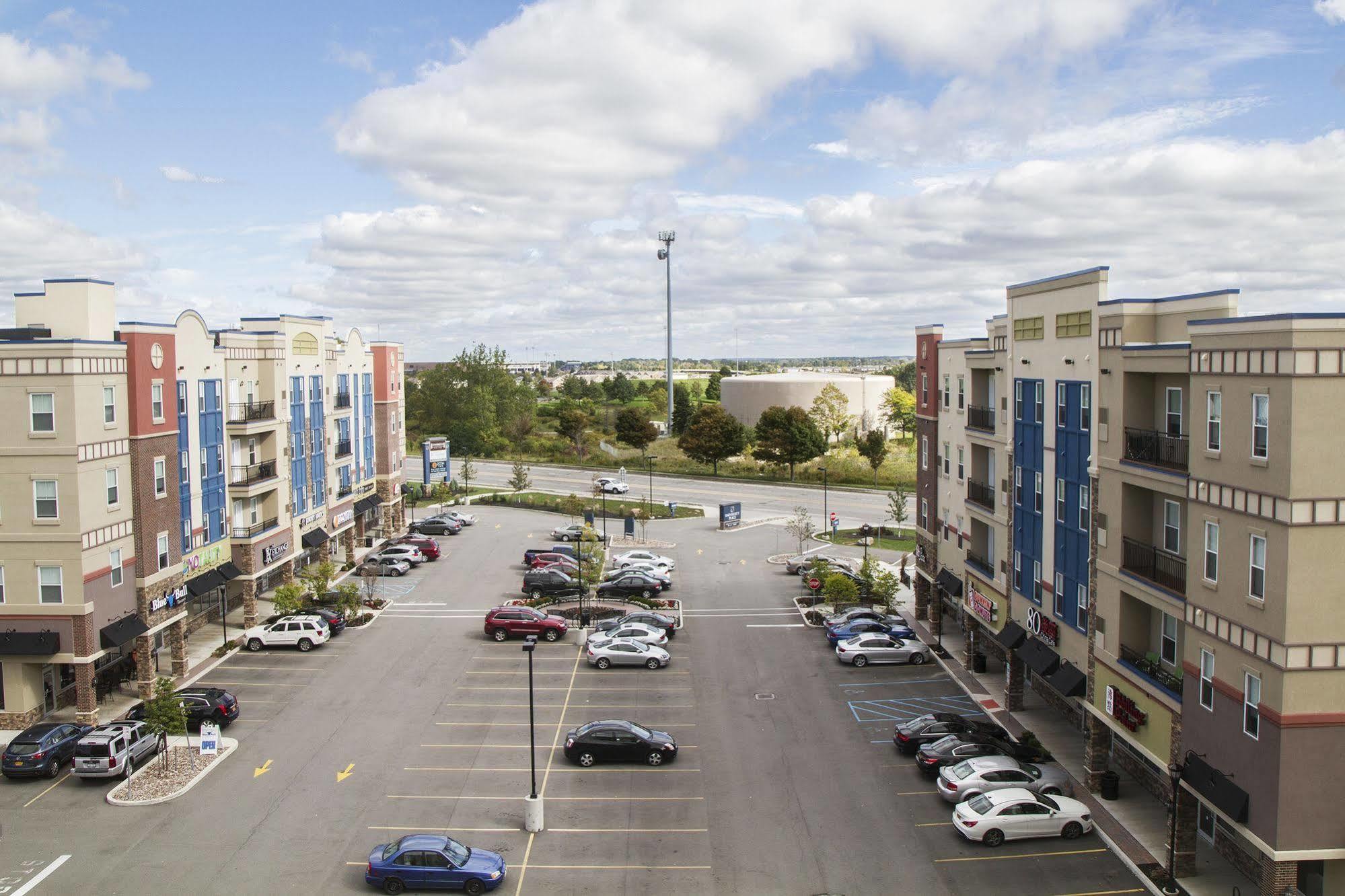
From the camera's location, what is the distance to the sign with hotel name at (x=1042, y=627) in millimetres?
31000

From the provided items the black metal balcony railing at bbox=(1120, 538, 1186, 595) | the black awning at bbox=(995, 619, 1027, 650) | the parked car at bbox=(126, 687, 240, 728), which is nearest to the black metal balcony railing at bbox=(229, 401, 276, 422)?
the parked car at bbox=(126, 687, 240, 728)

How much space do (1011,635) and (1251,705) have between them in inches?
521

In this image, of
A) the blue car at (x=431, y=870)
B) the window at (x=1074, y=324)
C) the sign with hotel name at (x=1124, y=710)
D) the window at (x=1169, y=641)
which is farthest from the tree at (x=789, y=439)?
the blue car at (x=431, y=870)

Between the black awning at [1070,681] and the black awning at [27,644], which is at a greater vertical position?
the black awning at [27,644]

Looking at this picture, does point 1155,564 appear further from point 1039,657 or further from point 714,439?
point 714,439

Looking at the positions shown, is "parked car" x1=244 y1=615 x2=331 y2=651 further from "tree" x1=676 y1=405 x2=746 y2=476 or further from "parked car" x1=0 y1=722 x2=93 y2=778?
"tree" x1=676 y1=405 x2=746 y2=476

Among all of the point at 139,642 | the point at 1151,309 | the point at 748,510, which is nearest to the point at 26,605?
the point at 139,642

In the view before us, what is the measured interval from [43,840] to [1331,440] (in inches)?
1276

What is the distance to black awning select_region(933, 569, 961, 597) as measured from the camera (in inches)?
1610

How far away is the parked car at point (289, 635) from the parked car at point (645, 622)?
41.5 ft

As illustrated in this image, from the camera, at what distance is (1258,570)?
20391 millimetres

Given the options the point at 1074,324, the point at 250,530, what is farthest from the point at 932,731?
the point at 250,530

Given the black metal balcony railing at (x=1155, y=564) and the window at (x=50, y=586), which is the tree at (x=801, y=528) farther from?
the window at (x=50, y=586)

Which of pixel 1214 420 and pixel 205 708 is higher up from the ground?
pixel 1214 420
